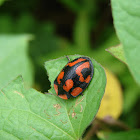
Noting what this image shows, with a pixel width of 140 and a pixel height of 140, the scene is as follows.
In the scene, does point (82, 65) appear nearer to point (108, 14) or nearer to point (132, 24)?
point (132, 24)

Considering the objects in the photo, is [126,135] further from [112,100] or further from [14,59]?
[14,59]

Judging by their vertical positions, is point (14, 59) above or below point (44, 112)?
below

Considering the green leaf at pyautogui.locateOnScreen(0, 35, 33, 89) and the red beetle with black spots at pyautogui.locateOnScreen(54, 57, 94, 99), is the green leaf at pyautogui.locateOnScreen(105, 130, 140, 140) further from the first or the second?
the green leaf at pyautogui.locateOnScreen(0, 35, 33, 89)

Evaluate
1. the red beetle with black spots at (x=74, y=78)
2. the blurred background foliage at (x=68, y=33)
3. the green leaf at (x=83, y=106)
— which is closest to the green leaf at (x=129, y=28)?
the green leaf at (x=83, y=106)

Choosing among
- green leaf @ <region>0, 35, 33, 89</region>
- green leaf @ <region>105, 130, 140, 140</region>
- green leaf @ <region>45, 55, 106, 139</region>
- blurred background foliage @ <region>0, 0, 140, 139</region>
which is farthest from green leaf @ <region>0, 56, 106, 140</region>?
blurred background foliage @ <region>0, 0, 140, 139</region>

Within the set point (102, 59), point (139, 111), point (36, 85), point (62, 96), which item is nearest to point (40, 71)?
point (36, 85)

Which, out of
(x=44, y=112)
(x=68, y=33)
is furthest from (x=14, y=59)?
(x=68, y=33)

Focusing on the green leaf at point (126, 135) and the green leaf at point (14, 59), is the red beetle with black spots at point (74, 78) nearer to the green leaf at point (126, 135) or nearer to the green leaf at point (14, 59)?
the green leaf at point (126, 135)
